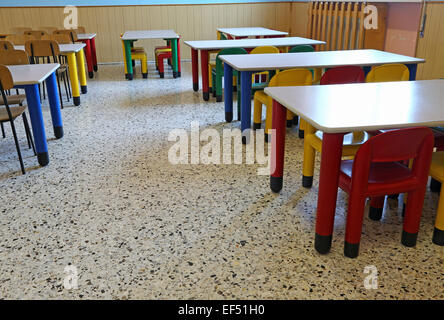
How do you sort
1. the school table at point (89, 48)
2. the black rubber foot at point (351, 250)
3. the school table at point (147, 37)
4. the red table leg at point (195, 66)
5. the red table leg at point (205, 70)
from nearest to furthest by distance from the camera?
the black rubber foot at point (351, 250)
the red table leg at point (205, 70)
the red table leg at point (195, 66)
the school table at point (147, 37)
the school table at point (89, 48)

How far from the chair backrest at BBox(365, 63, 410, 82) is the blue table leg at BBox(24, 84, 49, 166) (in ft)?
8.55

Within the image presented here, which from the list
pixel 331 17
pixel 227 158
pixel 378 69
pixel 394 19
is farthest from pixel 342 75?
pixel 331 17

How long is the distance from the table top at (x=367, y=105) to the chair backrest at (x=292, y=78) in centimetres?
59

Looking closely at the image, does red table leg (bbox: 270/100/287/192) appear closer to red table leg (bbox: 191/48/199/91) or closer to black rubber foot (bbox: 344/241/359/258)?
black rubber foot (bbox: 344/241/359/258)

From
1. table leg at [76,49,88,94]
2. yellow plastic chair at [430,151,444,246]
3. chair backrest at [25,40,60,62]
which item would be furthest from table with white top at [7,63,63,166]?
yellow plastic chair at [430,151,444,246]

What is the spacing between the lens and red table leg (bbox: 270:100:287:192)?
2529 mm

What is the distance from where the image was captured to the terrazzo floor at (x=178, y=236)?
1.92 m

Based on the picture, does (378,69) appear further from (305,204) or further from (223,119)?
(223,119)

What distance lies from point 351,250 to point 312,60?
92.2 inches

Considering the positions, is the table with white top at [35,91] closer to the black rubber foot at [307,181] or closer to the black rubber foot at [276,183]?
the black rubber foot at [276,183]

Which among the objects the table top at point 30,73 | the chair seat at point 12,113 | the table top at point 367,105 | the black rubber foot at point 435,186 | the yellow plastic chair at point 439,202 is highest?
the table top at point 367,105

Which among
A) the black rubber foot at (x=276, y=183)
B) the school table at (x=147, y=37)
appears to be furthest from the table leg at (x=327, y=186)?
the school table at (x=147, y=37)

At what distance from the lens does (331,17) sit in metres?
7.85

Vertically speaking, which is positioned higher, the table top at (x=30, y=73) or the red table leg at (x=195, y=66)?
the table top at (x=30, y=73)
